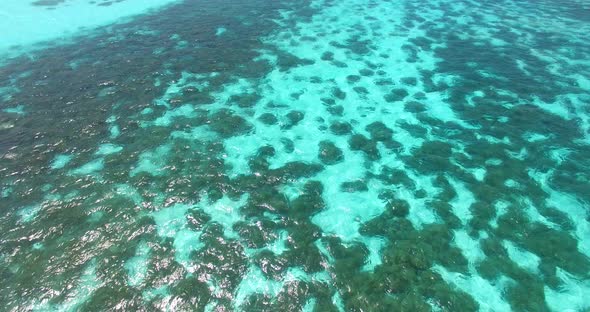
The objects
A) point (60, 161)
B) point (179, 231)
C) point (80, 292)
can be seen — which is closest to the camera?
point (80, 292)

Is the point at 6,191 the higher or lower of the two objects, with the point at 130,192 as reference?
higher

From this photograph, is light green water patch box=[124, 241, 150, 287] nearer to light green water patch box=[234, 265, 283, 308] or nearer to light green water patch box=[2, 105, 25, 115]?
light green water patch box=[234, 265, 283, 308]

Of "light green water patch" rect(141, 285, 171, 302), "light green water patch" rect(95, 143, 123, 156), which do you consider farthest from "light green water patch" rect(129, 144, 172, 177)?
"light green water patch" rect(141, 285, 171, 302)

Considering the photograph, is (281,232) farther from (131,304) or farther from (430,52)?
(430,52)

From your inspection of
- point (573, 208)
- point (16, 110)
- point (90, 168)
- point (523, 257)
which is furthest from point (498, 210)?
point (16, 110)

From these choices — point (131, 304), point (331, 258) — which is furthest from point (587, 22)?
point (131, 304)

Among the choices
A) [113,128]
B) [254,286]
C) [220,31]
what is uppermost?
[220,31]

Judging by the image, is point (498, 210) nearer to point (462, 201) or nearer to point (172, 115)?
point (462, 201)
